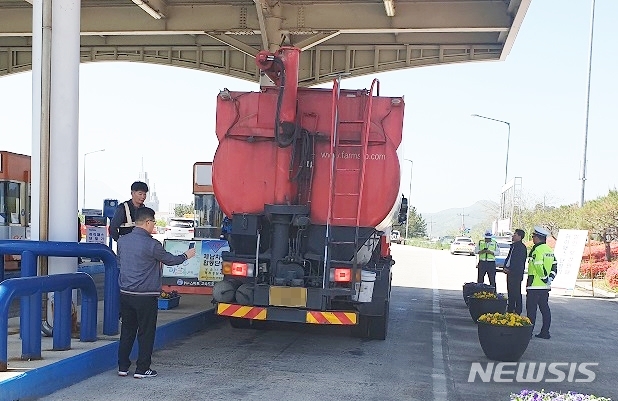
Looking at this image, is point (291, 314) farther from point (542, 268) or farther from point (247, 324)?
point (542, 268)

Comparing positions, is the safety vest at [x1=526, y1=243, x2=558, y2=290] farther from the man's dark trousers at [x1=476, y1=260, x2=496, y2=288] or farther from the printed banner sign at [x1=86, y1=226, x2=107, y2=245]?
the printed banner sign at [x1=86, y1=226, x2=107, y2=245]

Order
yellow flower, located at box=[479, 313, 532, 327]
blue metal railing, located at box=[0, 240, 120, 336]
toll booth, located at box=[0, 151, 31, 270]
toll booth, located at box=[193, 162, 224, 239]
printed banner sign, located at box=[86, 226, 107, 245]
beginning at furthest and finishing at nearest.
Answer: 1. toll booth, located at box=[193, 162, 224, 239]
2. toll booth, located at box=[0, 151, 31, 270]
3. printed banner sign, located at box=[86, 226, 107, 245]
4. yellow flower, located at box=[479, 313, 532, 327]
5. blue metal railing, located at box=[0, 240, 120, 336]

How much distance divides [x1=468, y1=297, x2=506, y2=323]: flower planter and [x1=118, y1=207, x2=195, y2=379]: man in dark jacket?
6447mm

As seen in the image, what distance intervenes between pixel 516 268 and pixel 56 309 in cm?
807

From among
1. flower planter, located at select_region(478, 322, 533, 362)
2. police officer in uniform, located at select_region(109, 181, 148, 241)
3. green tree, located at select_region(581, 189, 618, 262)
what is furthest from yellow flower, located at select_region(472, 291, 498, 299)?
green tree, located at select_region(581, 189, 618, 262)

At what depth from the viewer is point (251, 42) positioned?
19250 millimetres

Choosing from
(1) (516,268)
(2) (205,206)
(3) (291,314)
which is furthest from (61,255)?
(2) (205,206)

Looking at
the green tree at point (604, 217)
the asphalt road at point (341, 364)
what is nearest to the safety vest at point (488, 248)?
the asphalt road at point (341, 364)

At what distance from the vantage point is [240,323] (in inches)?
420

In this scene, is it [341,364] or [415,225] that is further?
[415,225]

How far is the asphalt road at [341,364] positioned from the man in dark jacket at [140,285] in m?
0.28

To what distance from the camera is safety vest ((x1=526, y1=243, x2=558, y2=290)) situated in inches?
435

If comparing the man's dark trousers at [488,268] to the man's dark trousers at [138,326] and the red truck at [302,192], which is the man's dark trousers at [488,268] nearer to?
the red truck at [302,192]

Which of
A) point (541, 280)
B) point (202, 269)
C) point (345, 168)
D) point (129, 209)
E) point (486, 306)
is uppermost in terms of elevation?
point (345, 168)
